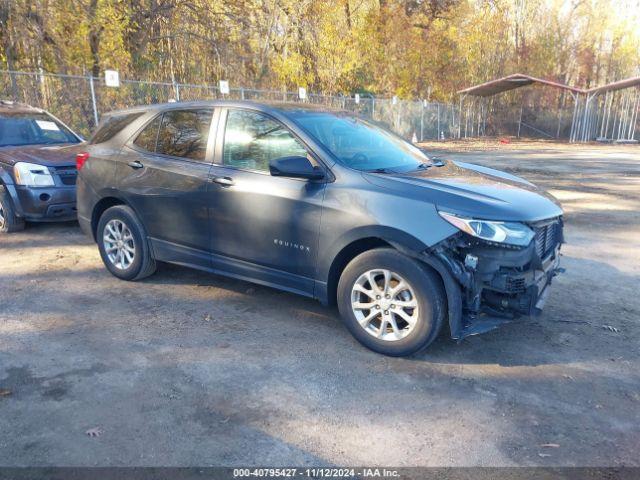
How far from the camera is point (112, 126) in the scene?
557 centimetres

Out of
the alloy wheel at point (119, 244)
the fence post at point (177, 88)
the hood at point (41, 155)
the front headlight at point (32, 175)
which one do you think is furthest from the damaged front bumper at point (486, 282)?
the fence post at point (177, 88)

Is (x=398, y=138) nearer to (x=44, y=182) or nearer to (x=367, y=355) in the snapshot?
(x=367, y=355)

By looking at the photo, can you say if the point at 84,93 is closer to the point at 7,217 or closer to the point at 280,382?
the point at 7,217

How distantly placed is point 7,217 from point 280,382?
556 cm

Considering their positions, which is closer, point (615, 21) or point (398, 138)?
point (398, 138)

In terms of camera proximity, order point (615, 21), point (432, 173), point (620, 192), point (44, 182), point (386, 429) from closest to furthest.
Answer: point (386, 429) → point (432, 173) → point (44, 182) → point (620, 192) → point (615, 21)

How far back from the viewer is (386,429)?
301cm

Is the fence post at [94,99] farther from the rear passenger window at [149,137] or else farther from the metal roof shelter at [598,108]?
the metal roof shelter at [598,108]

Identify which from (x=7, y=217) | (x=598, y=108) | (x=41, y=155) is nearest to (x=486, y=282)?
(x=41, y=155)

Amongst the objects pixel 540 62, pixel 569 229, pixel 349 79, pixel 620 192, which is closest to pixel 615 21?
pixel 540 62

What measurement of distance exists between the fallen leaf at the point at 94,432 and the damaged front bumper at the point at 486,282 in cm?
225

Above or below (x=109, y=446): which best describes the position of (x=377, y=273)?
above

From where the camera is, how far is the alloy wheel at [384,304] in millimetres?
3727

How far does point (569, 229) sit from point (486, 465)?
20.0ft
